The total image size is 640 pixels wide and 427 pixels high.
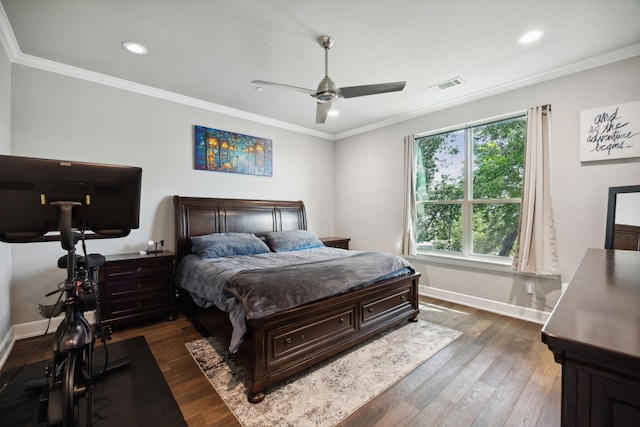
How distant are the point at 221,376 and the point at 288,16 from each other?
2890 mm

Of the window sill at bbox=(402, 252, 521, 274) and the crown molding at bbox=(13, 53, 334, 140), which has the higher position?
the crown molding at bbox=(13, 53, 334, 140)

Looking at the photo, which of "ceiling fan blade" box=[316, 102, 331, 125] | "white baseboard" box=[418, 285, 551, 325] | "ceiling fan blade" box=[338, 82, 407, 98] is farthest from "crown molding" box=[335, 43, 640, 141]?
"white baseboard" box=[418, 285, 551, 325]

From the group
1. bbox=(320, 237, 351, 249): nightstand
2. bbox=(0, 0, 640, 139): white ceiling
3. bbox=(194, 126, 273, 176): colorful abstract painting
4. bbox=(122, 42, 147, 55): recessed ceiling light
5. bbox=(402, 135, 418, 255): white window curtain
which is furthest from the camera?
bbox=(320, 237, 351, 249): nightstand

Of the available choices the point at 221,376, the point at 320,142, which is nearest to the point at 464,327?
the point at 221,376

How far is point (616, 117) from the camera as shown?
270 cm

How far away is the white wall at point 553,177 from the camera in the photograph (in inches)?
109

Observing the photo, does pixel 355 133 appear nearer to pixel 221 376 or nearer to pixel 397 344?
pixel 397 344

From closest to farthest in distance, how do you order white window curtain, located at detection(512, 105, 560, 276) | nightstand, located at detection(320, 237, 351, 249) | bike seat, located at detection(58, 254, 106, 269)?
bike seat, located at detection(58, 254, 106, 269) < white window curtain, located at detection(512, 105, 560, 276) < nightstand, located at detection(320, 237, 351, 249)

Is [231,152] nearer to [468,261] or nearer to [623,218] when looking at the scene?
[468,261]

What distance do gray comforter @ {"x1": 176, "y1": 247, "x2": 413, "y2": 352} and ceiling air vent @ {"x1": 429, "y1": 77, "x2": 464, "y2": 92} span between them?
2.19m

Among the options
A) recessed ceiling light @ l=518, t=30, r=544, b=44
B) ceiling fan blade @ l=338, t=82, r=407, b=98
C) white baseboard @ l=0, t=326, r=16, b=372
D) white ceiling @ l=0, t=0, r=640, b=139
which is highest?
white ceiling @ l=0, t=0, r=640, b=139

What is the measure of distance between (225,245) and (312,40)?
95.3 inches

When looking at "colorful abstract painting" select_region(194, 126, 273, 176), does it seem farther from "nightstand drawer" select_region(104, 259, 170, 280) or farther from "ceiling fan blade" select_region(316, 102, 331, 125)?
"ceiling fan blade" select_region(316, 102, 331, 125)

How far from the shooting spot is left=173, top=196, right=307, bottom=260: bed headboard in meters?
3.62
